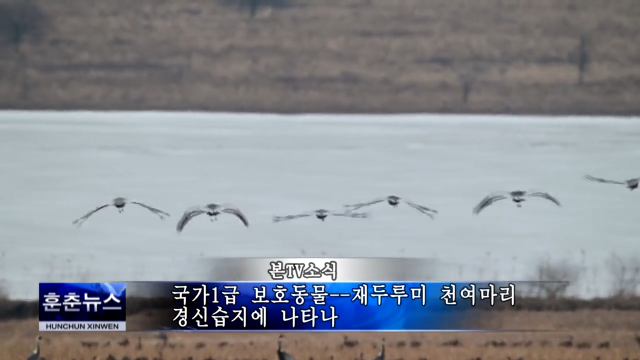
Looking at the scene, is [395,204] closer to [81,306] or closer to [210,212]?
[210,212]

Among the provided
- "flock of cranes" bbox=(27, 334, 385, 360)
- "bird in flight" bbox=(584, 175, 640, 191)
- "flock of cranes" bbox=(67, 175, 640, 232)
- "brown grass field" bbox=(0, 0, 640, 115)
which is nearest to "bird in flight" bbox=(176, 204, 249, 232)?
"flock of cranes" bbox=(67, 175, 640, 232)

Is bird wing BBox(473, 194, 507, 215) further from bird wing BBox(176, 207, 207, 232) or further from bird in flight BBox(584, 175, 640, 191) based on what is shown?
bird wing BBox(176, 207, 207, 232)

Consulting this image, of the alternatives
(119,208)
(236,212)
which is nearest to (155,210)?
(119,208)

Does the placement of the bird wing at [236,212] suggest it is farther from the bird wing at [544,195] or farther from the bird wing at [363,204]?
the bird wing at [544,195]

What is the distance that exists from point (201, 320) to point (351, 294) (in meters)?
0.66

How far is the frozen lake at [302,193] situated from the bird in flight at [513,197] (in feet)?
0.10

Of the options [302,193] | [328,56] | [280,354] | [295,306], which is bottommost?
[280,354]

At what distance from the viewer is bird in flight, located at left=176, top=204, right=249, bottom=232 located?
15.5 ft

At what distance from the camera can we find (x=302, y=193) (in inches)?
194

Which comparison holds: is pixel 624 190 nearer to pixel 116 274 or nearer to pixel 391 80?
pixel 391 80

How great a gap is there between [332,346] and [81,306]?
44.1 inches

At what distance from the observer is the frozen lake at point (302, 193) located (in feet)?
15.1

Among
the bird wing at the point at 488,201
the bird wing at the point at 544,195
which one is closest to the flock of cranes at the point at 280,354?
the bird wing at the point at 488,201

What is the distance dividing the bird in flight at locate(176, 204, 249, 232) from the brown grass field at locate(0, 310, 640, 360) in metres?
0.86
